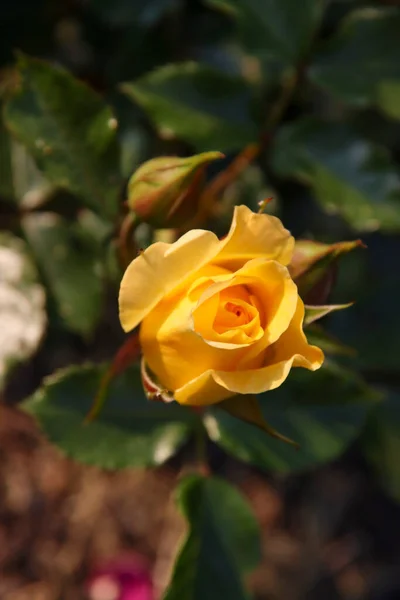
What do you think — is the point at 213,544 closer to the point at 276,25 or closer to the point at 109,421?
the point at 109,421

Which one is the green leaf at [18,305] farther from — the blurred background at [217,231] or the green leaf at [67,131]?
the green leaf at [67,131]

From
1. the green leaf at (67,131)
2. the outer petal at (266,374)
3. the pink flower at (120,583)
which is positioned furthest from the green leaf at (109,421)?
the pink flower at (120,583)

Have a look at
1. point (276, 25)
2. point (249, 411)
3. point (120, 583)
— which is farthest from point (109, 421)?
point (120, 583)

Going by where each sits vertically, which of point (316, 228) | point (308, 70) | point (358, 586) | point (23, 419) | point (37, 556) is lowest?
point (358, 586)

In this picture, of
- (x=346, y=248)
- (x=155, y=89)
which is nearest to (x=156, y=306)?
(x=346, y=248)

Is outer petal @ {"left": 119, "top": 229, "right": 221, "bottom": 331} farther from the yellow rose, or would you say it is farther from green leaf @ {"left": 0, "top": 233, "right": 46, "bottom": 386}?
green leaf @ {"left": 0, "top": 233, "right": 46, "bottom": 386}

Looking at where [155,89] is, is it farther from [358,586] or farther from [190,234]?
[358,586]

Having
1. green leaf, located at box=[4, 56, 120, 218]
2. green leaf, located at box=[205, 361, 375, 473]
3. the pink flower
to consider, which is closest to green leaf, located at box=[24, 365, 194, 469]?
green leaf, located at box=[205, 361, 375, 473]

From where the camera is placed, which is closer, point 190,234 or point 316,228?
point 190,234
